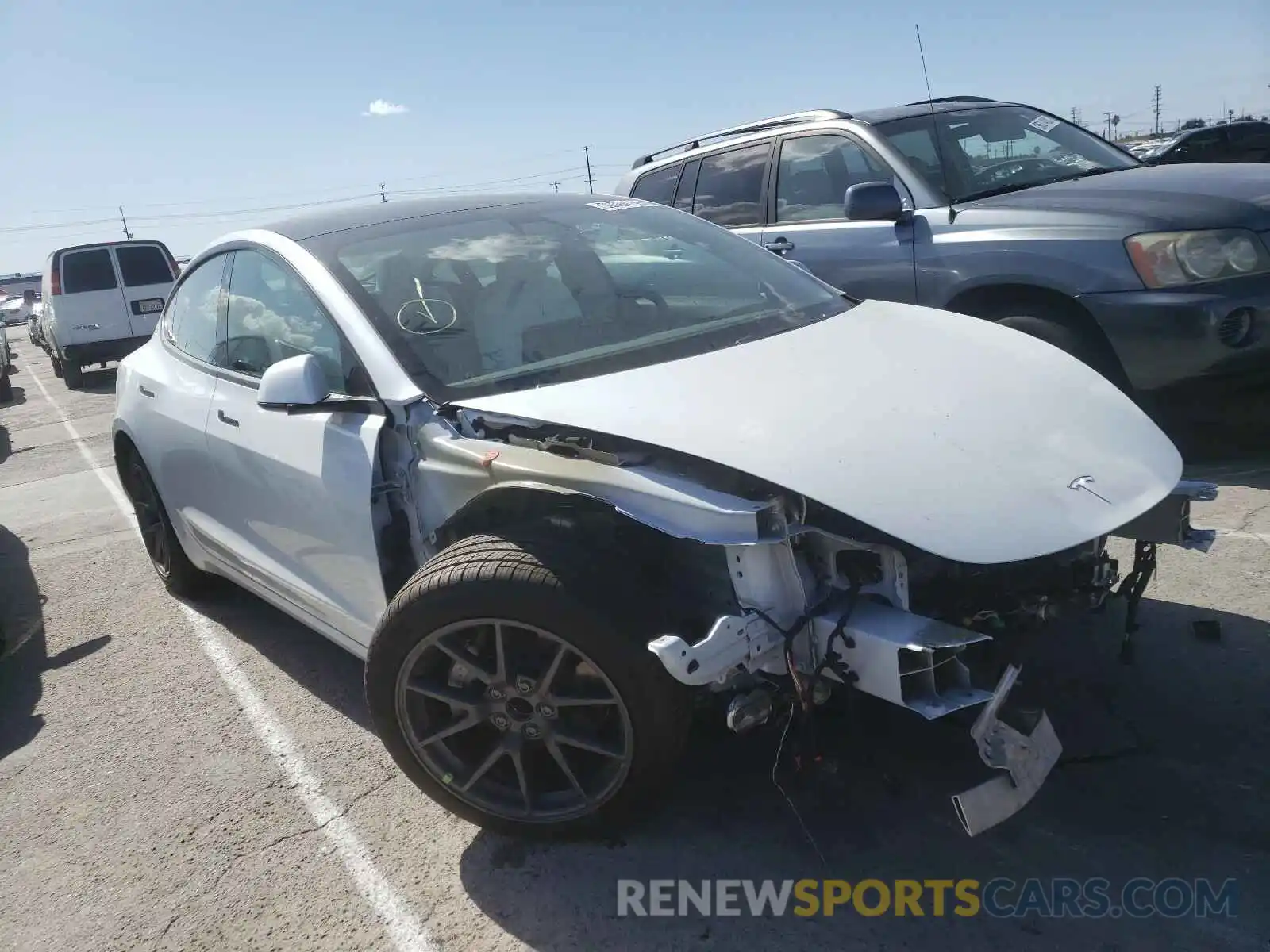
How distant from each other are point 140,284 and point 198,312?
14.3 m

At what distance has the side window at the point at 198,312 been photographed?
408 cm

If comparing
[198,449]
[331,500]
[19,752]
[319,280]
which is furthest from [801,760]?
[19,752]

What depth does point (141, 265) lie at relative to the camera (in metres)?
16.9

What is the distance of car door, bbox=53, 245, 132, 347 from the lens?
16.2 m

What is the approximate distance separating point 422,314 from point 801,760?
173cm

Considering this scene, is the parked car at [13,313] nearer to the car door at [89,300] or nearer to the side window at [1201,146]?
the car door at [89,300]

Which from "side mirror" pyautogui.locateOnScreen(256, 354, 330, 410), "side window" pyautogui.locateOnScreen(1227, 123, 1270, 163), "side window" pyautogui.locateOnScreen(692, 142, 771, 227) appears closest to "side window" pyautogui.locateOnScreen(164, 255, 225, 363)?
"side mirror" pyautogui.locateOnScreen(256, 354, 330, 410)

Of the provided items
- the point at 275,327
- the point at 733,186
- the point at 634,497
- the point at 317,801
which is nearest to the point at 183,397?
the point at 275,327

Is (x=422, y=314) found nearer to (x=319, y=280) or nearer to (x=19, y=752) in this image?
(x=319, y=280)

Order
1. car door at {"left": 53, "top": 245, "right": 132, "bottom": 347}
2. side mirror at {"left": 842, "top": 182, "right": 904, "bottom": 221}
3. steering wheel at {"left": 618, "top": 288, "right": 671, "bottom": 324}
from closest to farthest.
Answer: steering wheel at {"left": 618, "top": 288, "right": 671, "bottom": 324}, side mirror at {"left": 842, "top": 182, "right": 904, "bottom": 221}, car door at {"left": 53, "top": 245, "right": 132, "bottom": 347}

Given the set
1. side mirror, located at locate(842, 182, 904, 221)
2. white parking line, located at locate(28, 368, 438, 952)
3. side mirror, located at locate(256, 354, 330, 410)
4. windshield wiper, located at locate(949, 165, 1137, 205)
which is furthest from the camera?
windshield wiper, located at locate(949, 165, 1137, 205)

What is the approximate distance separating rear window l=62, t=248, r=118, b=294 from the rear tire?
13.5 m

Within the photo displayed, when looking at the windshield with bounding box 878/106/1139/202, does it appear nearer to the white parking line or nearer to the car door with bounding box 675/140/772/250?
the car door with bounding box 675/140/772/250

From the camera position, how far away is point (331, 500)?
300 centimetres
